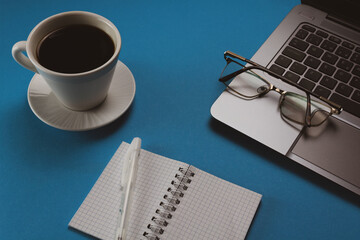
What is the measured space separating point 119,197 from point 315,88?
18.8 inches

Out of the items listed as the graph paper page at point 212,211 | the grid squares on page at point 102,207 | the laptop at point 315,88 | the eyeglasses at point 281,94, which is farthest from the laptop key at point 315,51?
the grid squares on page at point 102,207

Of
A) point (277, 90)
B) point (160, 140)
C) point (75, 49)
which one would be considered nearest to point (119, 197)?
point (160, 140)

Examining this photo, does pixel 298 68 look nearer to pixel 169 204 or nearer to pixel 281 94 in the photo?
pixel 281 94

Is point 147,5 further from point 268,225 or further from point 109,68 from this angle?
point 268,225

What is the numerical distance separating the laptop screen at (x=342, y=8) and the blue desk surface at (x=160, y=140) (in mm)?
134

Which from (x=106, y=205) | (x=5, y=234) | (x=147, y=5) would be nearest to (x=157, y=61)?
(x=147, y=5)

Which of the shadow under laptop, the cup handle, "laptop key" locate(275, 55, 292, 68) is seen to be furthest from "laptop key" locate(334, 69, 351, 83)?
the cup handle

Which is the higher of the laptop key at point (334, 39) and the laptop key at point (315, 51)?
the laptop key at point (334, 39)

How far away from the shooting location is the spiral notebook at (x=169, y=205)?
679 mm

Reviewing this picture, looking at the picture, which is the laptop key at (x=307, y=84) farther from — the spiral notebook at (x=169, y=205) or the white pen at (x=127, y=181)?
the white pen at (x=127, y=181)

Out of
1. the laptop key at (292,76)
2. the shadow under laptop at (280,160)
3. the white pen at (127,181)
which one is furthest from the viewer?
the laptop key at (292,76)

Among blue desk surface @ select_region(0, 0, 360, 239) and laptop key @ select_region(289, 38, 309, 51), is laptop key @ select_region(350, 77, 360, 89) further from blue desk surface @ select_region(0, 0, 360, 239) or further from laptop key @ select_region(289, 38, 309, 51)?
blue desk surface @ select_region(0, 0, 360, 239)

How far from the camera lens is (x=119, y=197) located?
71cm

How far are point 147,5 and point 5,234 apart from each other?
648 mm
